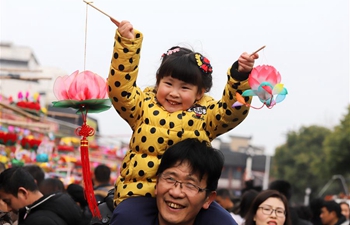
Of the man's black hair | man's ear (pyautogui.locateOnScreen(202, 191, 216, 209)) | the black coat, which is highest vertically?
the man's black hair

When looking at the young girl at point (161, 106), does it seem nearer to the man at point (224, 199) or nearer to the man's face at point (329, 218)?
the man's face at point (329, 218)

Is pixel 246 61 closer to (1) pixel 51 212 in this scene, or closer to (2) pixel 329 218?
(1) pixel 51 212

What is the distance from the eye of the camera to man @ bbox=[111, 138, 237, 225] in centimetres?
471

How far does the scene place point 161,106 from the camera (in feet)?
17.4

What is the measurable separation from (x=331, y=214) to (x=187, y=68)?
24.9ft

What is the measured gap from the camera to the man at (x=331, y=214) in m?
12.2

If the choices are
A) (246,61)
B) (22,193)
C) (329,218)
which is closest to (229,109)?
(246,61)

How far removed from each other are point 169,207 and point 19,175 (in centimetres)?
290

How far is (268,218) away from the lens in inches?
296

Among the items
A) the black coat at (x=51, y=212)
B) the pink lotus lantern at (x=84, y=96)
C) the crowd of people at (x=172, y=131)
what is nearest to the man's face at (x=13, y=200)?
the black coat at (x=51, y=212)

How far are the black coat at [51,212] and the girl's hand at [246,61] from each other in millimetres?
2626

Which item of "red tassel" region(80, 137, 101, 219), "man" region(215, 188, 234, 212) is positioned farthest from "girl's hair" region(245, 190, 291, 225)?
"man" region(215, 188, 234, 212)

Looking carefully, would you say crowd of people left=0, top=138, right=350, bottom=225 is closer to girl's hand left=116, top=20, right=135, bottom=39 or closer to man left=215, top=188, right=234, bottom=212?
man left=215, top=188, right=234, bottom=212

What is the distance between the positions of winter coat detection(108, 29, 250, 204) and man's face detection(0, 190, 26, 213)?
2.27 m
